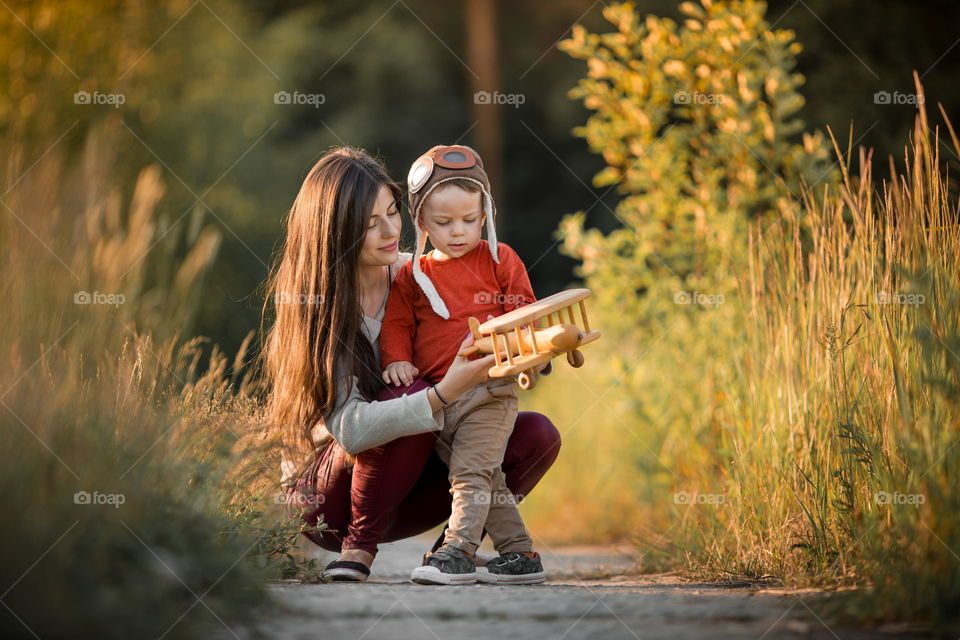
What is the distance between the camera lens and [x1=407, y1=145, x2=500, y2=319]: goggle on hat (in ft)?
10.2

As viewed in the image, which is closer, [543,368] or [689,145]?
[543,368]

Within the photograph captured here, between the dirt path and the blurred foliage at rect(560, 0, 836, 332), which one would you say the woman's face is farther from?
the blurred foliage at rect(560, 0, 836, 332)

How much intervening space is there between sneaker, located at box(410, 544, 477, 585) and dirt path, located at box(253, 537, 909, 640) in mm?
216

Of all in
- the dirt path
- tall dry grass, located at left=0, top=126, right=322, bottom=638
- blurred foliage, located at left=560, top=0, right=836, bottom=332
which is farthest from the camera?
blurred foliage, located at left=560, top=0, right=836, bottom=332

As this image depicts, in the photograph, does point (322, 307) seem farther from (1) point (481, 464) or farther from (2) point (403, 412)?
(1) point (481, 464)

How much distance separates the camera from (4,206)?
2.59 meters

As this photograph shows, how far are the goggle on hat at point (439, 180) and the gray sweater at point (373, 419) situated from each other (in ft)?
1.07

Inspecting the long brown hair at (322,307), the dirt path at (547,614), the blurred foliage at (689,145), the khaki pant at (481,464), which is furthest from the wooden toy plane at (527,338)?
the blurred foliage at (689,145)

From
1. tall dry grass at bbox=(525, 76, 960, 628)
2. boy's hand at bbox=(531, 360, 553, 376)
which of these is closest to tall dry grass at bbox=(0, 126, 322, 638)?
boy's hand at bbox=(531, 360, 553, 376)

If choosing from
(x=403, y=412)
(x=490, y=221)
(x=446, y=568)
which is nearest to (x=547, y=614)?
(x=446, y=568)

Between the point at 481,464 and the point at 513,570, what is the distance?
1.18 feet

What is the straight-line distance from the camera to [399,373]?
10.3ft

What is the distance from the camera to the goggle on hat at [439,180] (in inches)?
122

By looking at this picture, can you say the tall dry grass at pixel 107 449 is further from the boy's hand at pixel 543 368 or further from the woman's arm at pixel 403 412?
the boy's hand at pixel 543 368
